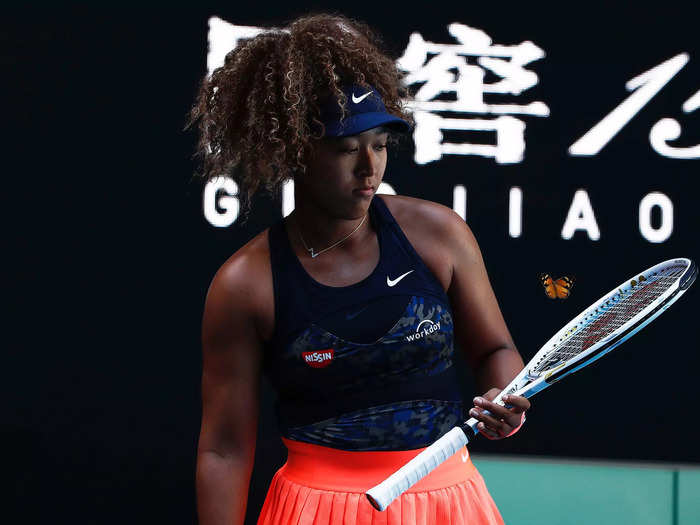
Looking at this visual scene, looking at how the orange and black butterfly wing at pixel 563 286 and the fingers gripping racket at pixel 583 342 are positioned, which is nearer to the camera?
the fingers gripping racket at pixel 583 342

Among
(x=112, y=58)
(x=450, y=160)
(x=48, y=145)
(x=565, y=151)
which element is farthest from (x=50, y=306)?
(x=565, y=151)

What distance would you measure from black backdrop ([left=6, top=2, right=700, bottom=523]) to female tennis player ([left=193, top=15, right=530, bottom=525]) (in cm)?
151

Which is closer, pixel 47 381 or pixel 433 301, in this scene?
pixel 433 301

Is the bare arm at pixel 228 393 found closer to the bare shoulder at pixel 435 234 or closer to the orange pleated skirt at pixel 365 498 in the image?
the orange pleated skirt at pixel 365 498

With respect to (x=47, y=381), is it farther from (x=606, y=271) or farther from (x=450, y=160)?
(x=606, y=271)

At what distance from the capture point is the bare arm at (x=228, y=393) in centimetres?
148

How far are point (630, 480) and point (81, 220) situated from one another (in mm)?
1915

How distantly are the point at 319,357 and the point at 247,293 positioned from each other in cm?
15

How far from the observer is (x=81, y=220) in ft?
10.0

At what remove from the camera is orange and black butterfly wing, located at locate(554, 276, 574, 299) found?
3.03m

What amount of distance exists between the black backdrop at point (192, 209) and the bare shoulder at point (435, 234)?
152 cm

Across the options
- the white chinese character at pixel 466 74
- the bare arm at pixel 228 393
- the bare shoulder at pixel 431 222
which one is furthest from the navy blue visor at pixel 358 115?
the white chinese character at pixel 466 74

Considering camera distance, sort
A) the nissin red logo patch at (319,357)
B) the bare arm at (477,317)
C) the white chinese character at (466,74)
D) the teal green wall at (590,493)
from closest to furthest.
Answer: the nissin red logo patch at (319,357) < the bare arm at (477,317) < the teal green wall at (590,493) < the white chinese character at (466,74)

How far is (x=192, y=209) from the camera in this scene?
10.0 ft
